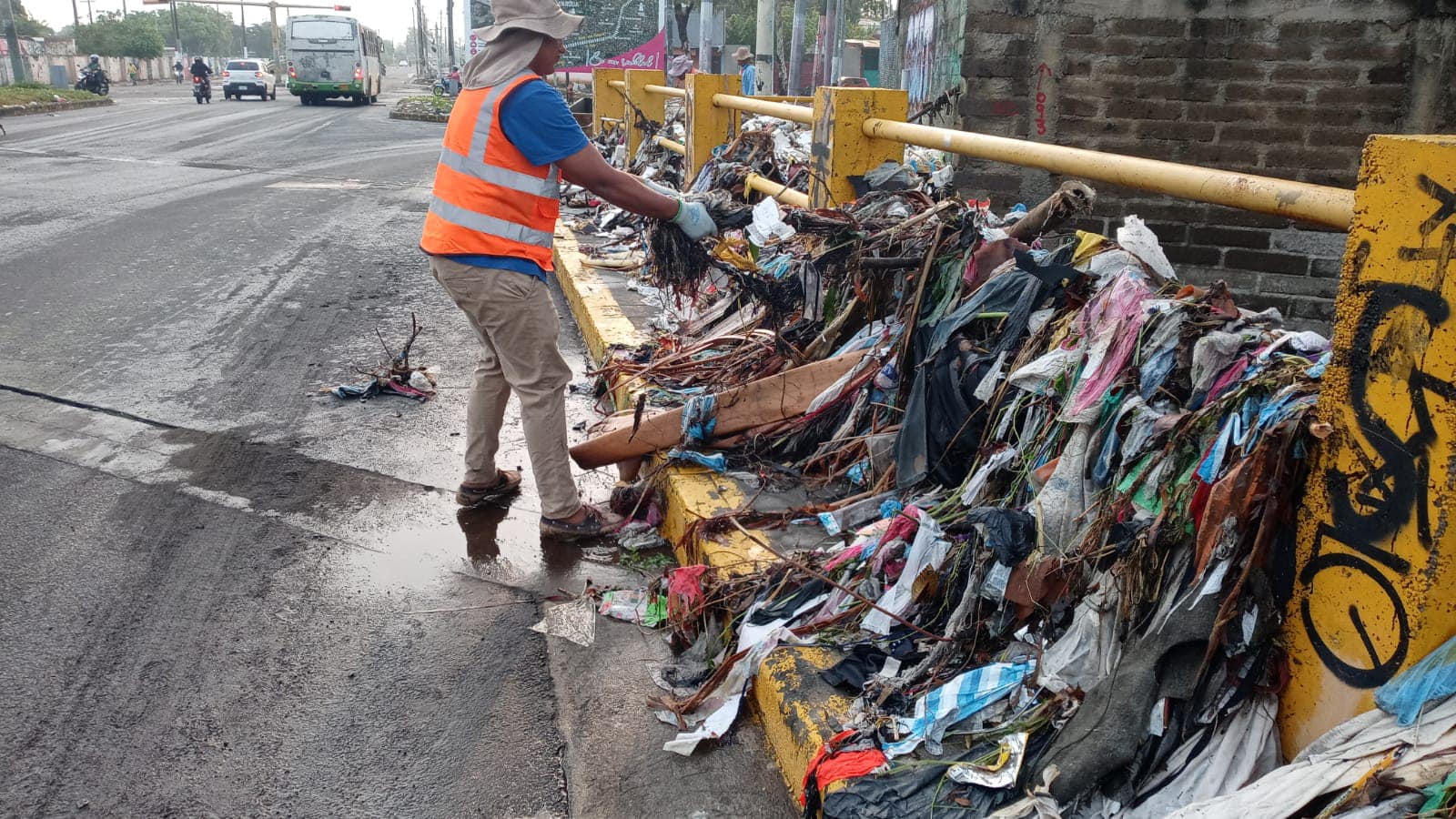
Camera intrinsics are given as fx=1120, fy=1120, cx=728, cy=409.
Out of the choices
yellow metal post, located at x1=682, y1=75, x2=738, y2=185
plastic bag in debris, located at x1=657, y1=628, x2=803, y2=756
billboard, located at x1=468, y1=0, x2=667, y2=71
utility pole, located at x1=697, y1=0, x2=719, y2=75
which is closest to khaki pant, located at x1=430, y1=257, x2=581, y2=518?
plastic bag in debris, located at x1=657, y1=628, x2=803, y2=756

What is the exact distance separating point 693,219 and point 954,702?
240 centimetres

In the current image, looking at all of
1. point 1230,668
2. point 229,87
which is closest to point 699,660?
point 1230,668

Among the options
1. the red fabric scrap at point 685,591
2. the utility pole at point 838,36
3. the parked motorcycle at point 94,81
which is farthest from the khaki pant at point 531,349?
the parked motorcycle at point 94,81

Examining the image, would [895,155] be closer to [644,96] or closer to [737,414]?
[737,414]

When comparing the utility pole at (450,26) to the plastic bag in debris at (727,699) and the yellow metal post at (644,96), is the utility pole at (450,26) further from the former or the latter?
the plastic bag in debris at (727,699)

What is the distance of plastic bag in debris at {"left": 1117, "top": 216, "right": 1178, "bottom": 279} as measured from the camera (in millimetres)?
2988

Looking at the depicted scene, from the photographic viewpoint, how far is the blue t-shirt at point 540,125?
3768 mm

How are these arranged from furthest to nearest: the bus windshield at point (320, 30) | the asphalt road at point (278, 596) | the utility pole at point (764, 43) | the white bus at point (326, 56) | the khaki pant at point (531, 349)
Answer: the white bus at point (326, 56) → the bus windshield at point (320, 30) → the utility pole at point (764, 43) → the khaki pant at point (531, 349) → the asphalt road at point (278, 596)

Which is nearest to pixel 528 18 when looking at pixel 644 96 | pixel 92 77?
pixel 644 96

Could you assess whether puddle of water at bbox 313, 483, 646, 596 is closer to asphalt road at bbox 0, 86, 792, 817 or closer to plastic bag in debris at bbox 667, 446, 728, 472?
asphalt road at bbox 0, 86, 792, 817

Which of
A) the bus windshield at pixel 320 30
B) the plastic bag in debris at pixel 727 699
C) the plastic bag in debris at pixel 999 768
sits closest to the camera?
the plastic bag in debris at pixel 999 768

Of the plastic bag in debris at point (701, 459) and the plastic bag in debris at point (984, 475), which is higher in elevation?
the plastic bag in debris at point (984, 475)

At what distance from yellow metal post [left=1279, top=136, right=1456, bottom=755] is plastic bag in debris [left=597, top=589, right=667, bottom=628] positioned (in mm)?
1891

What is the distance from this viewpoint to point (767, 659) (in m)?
2.86
